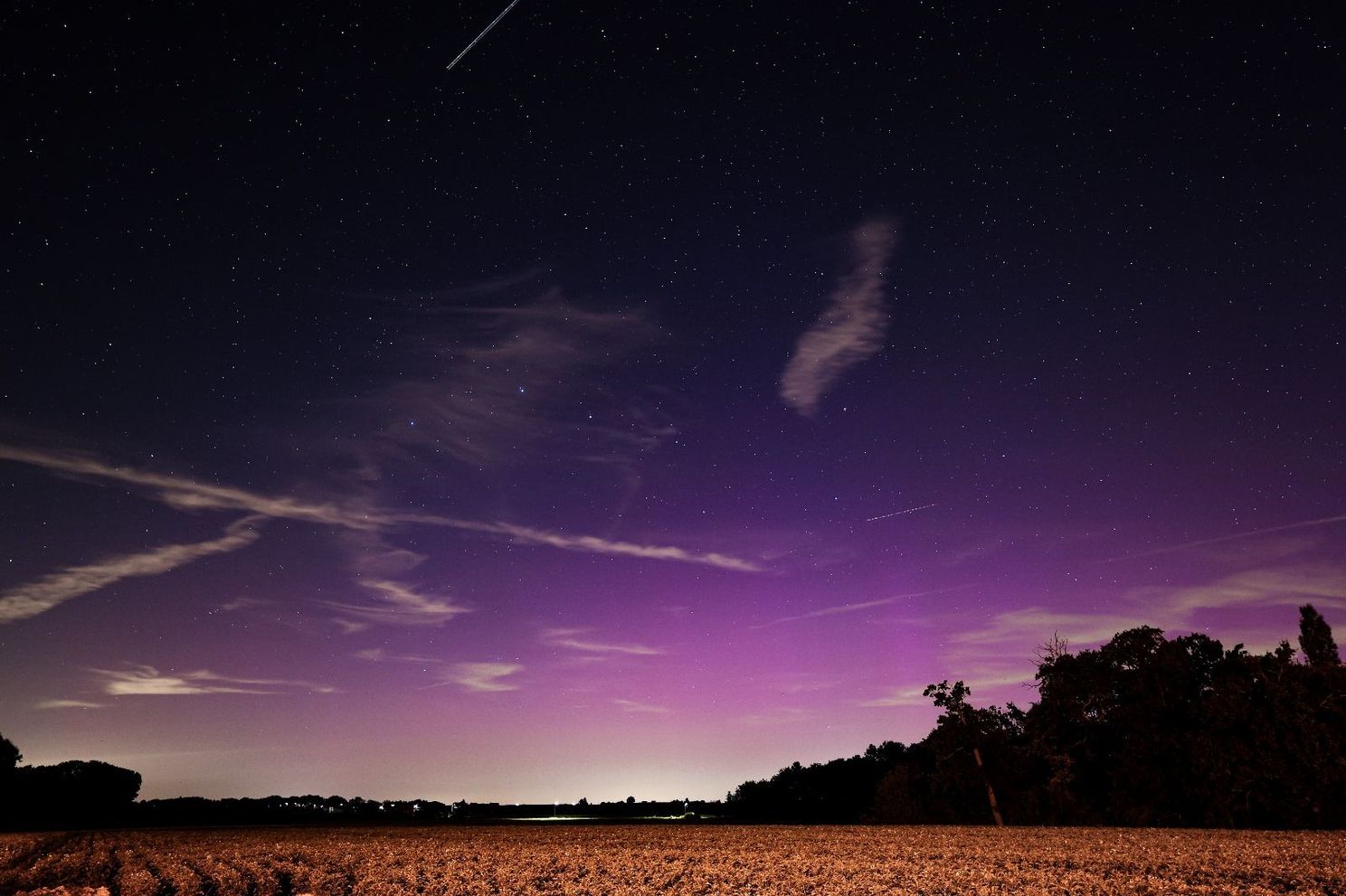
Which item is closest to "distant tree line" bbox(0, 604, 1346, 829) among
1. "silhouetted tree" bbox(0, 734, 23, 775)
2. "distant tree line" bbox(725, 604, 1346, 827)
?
"distant tree line" bbox(725, 604, 1346, 827)

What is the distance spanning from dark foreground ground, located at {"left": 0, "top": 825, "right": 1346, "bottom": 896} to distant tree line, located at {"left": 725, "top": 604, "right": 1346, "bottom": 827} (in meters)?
15.4

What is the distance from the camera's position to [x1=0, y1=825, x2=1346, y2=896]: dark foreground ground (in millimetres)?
23266

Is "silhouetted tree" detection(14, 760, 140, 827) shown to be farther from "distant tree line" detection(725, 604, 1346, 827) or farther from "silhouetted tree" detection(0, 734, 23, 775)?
"distant tree line" detection(725, 604, 1346, 827)

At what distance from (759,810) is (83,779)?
98967mm

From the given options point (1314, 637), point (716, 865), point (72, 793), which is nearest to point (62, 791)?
point (72, 793)

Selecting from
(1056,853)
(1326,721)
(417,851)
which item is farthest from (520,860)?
(1326,721)

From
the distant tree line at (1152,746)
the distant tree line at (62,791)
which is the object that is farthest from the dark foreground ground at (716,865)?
the distant tree line at (62,791)

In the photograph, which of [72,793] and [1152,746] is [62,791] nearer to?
[72,793]

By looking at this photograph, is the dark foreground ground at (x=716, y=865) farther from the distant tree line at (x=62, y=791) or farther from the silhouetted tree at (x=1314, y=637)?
the distant tree line at (x=62, y=791)

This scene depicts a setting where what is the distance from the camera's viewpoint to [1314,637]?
221ft

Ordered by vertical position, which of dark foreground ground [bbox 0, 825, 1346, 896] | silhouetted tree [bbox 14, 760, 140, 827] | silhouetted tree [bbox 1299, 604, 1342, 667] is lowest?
dark foreground ground [bbox 0, 825, 1346, 896]

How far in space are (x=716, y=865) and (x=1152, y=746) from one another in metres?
48.1

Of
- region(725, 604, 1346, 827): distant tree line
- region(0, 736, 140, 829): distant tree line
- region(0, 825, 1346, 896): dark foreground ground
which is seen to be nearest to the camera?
region(0, 825, 1346, 896): dark foreground ground

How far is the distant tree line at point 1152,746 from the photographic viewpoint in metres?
54.1
